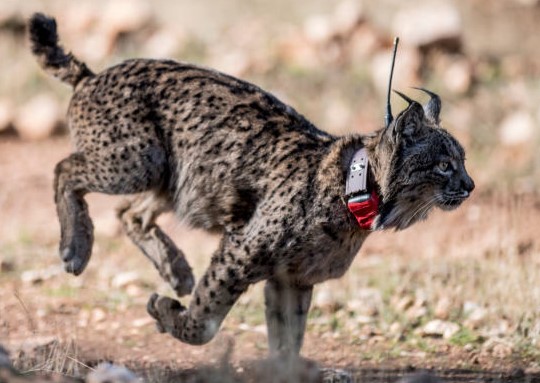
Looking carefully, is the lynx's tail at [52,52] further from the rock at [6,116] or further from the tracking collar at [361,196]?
the rock at [6,116]

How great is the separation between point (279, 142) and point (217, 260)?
81 cm

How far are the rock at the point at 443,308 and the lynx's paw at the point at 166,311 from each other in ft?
6.72

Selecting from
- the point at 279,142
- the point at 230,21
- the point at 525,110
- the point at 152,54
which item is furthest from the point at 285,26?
the point at 279,142

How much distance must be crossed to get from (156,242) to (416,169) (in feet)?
7.32

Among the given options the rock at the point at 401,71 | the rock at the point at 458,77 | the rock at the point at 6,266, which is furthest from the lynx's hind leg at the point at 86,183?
the rock at the point at 458,77

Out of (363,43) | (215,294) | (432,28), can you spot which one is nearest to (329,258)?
(215,294)

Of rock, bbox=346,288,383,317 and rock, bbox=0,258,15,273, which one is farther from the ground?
rock, bbox=0,258,15,273

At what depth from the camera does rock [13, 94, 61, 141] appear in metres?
13.5

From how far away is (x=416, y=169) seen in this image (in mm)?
6570

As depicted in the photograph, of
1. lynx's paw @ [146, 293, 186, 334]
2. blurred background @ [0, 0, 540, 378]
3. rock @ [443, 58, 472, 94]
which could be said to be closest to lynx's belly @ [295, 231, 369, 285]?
lynx's paw @ [146, 293, 186, 334]

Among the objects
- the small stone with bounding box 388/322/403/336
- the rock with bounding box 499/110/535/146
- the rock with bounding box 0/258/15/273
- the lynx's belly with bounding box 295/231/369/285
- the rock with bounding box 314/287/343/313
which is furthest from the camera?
the rock with bounding box 499/110/535/146

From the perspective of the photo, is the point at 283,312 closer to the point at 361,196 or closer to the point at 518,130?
the point at 361,196

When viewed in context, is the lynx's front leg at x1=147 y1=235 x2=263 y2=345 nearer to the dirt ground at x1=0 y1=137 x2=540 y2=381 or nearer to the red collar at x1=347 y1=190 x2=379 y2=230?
the dirt ground at x1=0 y1=137 x2=540 y2=381

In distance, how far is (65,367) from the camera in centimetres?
665
